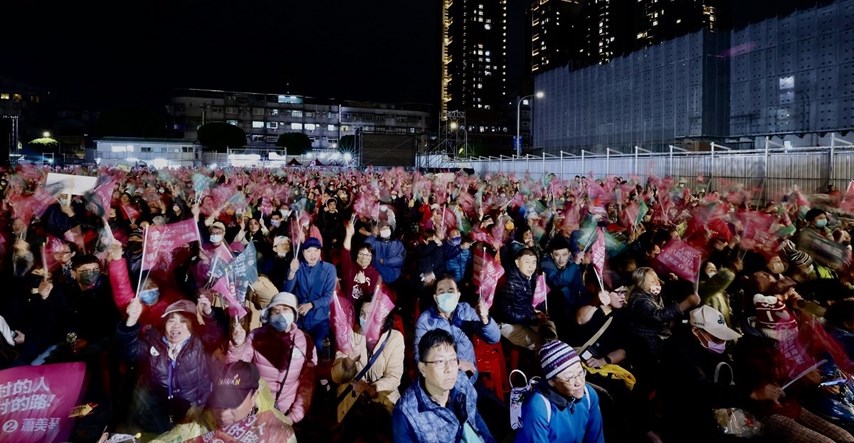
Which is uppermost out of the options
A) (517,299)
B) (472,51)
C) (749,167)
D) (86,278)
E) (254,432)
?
(472,51)

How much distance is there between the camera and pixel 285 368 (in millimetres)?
4426

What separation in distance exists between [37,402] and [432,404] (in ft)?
6.77

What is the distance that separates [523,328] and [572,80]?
51926mm

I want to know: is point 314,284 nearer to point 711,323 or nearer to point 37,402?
point 37,402

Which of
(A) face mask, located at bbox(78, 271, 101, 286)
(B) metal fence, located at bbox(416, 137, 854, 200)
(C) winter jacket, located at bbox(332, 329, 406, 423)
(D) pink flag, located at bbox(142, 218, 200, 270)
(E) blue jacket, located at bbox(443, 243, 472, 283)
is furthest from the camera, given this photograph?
(B) metal fence, located at bbox(416, 137, 854, 200)

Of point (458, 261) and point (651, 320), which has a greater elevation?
point (458, 261)

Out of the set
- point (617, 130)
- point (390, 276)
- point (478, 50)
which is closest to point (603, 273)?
point (390, 276)

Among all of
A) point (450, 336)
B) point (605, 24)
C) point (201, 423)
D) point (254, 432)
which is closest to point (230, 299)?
point (201, 423)

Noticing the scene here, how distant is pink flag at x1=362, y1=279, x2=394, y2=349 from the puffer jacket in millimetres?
1419

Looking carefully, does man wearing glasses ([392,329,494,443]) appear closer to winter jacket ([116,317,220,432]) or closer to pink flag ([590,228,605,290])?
winter jacket ([116,317,220,432])

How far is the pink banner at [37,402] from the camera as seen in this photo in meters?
3.07

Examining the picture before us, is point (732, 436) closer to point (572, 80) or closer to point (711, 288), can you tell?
point (711, 288)

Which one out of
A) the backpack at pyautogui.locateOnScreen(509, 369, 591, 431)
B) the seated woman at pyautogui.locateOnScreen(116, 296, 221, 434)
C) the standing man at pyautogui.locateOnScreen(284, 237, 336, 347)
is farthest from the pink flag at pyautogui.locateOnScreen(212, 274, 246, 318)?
the backpack at pyautogui.locateOnScreen(509, 369, 591, 431)

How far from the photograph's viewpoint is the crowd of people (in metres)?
3.61
